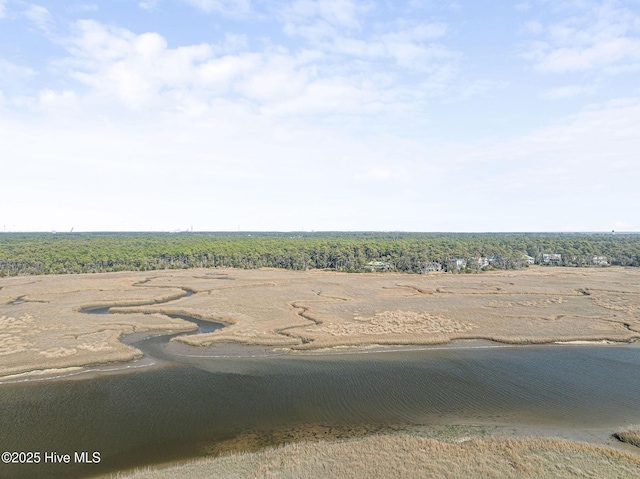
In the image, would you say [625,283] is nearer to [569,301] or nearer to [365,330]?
[569,301]

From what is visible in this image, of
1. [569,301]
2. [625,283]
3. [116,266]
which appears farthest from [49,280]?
[625,283]

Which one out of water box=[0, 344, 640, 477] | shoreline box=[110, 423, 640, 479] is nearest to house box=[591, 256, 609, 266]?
water box=[0, 344, 640, 477]

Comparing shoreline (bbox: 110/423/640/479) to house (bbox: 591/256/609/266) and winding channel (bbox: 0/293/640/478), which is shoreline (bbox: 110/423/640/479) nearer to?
winding channel (bbox: 0/293/640/478)

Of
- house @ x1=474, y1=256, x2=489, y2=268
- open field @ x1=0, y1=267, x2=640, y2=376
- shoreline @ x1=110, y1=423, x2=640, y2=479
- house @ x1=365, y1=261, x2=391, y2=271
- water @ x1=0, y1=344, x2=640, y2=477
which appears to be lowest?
water @ x1=0, y1=344, x2=640, y2=477

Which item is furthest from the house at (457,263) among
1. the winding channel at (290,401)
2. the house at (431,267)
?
the winding channel at (290,401)

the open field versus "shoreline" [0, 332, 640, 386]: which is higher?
the open field
